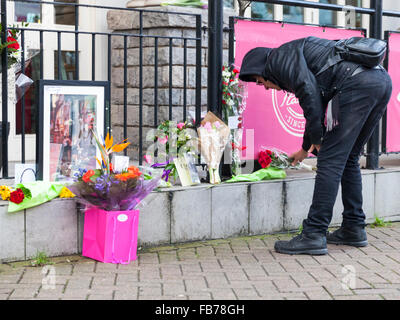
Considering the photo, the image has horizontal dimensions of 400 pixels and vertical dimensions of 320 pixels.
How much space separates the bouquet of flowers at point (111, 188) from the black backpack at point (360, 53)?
4.66 ft

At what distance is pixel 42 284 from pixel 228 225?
1.68 meters

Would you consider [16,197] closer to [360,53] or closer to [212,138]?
[212,138]

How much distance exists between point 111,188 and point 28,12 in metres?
3.28

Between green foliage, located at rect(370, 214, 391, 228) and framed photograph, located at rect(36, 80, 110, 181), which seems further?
green foliage, located at rect(370, 214, 391, 228)

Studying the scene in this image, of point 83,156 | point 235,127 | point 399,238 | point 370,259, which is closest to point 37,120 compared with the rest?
point 83,156

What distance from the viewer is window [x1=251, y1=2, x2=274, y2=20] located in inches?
335

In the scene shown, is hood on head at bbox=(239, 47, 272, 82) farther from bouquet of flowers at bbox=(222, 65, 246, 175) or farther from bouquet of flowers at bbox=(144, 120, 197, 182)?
bouquet of flowers at bbox=(144, 120, 197, 182)

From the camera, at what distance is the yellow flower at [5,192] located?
4.22 m

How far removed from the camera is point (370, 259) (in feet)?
15.0

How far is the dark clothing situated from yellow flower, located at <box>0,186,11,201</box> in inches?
70.2

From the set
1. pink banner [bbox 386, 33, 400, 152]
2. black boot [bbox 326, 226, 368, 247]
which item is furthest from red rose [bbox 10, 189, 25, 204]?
pink banner [bbox 386, 33, 400, 152]

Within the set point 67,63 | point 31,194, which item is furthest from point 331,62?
point 67,63

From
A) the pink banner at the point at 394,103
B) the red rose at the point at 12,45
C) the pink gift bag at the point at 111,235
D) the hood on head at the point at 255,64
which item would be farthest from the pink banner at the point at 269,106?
the red rose at the point at 12,45

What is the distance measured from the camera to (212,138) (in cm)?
493
